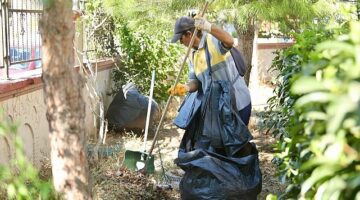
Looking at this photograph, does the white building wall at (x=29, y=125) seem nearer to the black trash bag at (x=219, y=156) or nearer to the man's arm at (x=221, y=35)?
the black trash bag at (x=219, y=156)

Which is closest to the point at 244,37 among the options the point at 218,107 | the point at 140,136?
the point at 140,136

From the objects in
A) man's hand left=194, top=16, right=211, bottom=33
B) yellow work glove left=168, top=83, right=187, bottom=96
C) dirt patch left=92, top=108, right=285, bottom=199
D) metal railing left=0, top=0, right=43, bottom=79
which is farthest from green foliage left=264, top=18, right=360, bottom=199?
metal railing left=0, top=0, right=43, bottom=79

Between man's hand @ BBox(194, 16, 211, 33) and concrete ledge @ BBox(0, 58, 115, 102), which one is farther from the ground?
man's hand @ BBox(194, 16, 211, 33)

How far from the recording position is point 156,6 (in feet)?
17.0

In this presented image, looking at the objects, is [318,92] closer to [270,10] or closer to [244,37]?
[270,10]

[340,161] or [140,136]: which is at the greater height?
[340,161]

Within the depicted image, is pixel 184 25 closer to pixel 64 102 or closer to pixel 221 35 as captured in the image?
pixel 221 35

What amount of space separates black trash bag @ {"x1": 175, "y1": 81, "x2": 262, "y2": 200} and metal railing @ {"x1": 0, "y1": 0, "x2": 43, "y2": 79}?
1.52m

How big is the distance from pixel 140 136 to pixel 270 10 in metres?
2.88

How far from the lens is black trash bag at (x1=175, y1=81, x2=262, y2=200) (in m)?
3.72

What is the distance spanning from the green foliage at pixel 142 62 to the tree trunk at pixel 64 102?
206 inches

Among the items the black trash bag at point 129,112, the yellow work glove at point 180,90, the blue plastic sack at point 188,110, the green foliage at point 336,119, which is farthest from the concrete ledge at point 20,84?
the green foliage at point 336,119

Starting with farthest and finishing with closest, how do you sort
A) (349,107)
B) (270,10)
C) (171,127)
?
(171,127)
(270,10)
(349,107)

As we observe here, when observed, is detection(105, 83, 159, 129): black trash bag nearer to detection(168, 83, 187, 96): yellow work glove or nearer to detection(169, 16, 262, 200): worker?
detection(168, 83, 187, 96): yellow work glove
